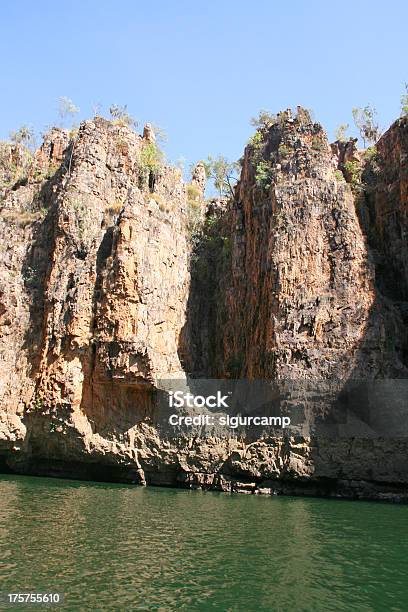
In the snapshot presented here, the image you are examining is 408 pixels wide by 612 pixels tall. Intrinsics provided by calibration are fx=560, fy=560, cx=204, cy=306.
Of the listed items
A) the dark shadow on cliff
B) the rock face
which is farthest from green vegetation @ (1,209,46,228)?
the dark shadow on cliff

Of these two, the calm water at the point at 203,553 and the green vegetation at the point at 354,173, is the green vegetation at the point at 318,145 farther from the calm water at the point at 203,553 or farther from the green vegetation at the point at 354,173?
the calm water at the point at 203,553

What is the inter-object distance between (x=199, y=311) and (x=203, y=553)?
21.0m

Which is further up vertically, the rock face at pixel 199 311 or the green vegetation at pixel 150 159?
the green vegetation at pixel 150 159

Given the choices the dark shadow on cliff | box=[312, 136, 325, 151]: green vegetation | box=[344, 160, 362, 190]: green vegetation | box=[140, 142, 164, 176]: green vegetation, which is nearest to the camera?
box=[312, 136, 325, 151]: green vegetation

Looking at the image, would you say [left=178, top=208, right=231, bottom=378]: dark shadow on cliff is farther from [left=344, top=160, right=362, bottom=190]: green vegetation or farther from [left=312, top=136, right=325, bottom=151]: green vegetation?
[left=344, top=160, right=362, bottom=190]: green vegetation

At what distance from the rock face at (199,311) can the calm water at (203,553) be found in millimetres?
5077

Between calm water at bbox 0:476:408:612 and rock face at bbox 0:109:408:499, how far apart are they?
5077 millimetres

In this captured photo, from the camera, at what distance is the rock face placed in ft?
84.3

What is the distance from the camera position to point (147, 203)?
32000mm

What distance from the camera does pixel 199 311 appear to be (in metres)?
33.7

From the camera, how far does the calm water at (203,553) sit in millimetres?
10555

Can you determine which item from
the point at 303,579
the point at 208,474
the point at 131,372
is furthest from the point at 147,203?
the point at 303,579

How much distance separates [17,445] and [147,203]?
14.8 metres

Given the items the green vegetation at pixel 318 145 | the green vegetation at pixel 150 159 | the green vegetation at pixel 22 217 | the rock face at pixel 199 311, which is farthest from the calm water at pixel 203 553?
the green vegetation at pixel 150 159
